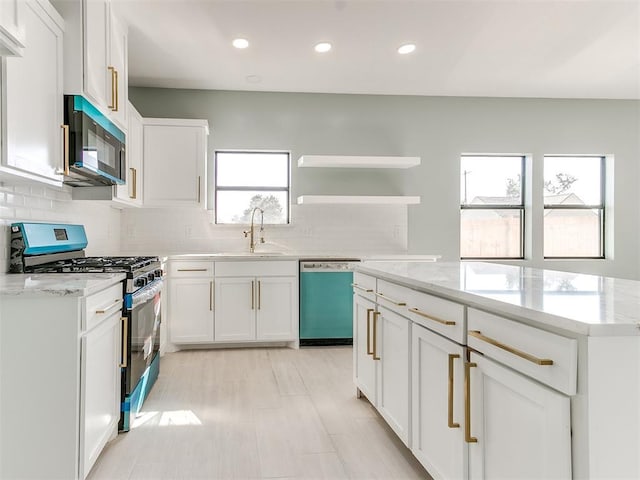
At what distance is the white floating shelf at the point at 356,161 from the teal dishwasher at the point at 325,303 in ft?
3.38

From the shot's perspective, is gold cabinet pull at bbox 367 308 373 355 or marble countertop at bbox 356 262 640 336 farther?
gold cabinet pull at bbox 367 308 373 355

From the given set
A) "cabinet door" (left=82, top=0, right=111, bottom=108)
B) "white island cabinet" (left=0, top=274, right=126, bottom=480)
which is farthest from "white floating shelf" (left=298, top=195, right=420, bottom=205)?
"white island cabinet" (left=0, top=274, right=126, bottom=480)

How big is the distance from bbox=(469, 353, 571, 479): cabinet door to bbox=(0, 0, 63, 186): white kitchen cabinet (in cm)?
197

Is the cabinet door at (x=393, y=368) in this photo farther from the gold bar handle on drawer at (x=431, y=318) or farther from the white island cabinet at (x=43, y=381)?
A: the white island cabinet at (x=43, y=381)

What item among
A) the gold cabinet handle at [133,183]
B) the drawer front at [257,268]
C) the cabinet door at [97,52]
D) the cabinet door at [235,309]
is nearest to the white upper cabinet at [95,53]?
the cabinet door at [97,52]

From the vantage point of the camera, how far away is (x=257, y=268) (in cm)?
440

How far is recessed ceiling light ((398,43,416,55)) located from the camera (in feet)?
12.6

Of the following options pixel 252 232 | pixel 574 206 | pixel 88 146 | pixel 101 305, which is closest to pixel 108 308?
pixel 101 305

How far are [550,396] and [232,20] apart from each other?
3269 mm

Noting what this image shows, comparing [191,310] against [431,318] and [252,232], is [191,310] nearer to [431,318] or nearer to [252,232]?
[252,232]

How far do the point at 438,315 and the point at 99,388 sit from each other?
1493mm

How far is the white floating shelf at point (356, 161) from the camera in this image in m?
4.75

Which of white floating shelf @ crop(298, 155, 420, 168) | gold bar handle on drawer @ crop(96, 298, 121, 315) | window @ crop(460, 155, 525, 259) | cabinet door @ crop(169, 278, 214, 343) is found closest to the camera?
gold bar handle on drawer @ crop(96, 298, 121, 315)

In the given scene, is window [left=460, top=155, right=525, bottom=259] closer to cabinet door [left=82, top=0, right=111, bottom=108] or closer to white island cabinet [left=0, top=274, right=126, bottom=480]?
cabinet door [left=82, top=0, right=111, bottom=108]
